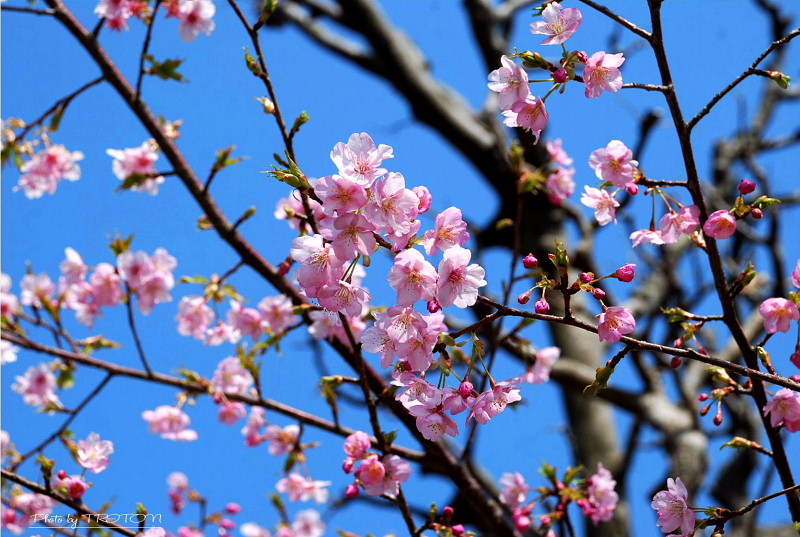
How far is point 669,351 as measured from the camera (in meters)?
1.05

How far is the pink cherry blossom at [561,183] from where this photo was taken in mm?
2547

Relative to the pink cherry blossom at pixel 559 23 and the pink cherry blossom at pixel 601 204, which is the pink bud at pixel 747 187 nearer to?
the pink cherry blossom at pixel 601 204

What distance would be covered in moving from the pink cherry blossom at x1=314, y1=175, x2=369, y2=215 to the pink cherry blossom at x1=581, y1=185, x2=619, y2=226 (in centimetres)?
63

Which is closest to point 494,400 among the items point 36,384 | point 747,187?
point 747,187

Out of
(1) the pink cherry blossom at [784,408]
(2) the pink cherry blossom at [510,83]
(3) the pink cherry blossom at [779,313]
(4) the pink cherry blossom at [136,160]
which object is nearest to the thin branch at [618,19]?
(2) the pink cherry blossom at [510,83]

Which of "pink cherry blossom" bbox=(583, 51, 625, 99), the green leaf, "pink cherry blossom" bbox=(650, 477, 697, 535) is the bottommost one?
"pink cherry blossom" bbox=(650, 477, 697, 535)

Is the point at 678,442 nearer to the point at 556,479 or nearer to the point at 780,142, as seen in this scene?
the point at 556,479

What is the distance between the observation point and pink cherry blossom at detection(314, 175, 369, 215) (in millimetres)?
1058

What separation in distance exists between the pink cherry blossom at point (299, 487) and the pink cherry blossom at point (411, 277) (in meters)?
1.48

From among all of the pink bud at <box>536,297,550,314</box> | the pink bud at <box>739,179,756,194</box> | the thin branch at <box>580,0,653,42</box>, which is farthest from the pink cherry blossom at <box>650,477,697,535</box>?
the thin branch at <box>580,0,653,42</box>

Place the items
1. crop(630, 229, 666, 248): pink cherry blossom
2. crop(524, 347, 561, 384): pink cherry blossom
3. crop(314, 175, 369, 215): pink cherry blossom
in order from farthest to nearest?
crop(524, 347, 561, 384): pink cherry blossom
crop(630, 229, 666, 248): pink cherry blossom
crop(314, 175, 369, 215): pink cherry blossom

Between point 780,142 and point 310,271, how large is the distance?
530cm

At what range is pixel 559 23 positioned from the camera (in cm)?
131

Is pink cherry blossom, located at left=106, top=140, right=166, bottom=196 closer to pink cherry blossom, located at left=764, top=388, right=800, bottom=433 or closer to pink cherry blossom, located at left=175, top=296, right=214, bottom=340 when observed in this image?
pink cherry blossom, located at left=175, top=296, right=214, bottom=340
